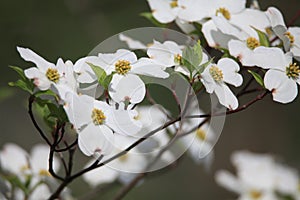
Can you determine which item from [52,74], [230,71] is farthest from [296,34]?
[52,74]

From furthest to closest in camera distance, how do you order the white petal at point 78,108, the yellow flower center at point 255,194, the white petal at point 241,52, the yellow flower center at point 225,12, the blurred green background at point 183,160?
the blurred green background at point 183,160 < the yellow flower center at point 255,194 < the yellow flower center at point 225,12 < the white petal at point 241,52 < the white petal at point 78,108

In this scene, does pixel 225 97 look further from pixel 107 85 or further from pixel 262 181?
pixel 262 181

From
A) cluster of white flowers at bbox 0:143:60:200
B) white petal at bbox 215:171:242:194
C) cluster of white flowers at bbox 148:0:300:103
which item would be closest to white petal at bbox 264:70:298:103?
cluster of white flowers at bbox 148:0:300:103

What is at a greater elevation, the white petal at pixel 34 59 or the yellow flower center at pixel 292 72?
the white petal at pixel 34 59

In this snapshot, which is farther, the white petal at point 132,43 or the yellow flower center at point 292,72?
the white petal at point 132,43

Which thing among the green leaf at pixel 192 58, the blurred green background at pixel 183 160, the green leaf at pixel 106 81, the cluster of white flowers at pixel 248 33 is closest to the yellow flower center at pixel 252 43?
the cluster of white flowers at pixel 248 33

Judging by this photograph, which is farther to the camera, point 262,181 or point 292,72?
point 262,181

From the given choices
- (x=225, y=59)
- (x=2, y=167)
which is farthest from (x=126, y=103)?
(x=2, y=167)

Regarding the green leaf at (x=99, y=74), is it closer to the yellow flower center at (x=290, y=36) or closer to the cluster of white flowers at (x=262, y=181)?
the yellow flower center at (x=290, y=36)
